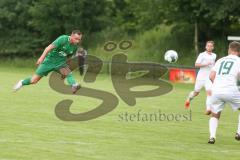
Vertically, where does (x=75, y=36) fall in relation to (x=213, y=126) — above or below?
above

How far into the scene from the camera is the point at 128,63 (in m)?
39.4

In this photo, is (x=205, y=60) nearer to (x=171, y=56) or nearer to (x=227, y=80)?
(x=227, y=80)

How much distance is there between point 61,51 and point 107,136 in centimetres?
416

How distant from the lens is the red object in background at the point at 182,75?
114ft

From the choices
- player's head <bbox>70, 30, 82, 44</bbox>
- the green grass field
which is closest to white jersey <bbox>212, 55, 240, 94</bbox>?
the green grass field

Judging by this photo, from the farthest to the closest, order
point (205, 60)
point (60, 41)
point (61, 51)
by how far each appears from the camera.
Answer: point (205, 60) → point (61, 51) → point (60, 41)

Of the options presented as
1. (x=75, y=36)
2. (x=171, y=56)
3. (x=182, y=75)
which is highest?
(x=75, y=36)

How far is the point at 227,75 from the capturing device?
41.8 ft

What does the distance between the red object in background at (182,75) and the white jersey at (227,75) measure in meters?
21.6

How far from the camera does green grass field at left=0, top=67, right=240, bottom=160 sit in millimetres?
11352

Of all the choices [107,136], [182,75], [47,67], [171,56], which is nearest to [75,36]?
[47,67]

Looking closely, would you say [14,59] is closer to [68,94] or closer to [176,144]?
[68,94]

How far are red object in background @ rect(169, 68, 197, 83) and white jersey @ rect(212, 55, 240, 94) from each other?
21.6m

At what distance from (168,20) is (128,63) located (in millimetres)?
4292
